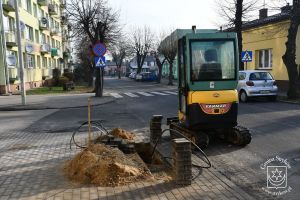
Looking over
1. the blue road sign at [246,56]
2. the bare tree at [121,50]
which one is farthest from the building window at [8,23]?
the blue road sign at [246,56]

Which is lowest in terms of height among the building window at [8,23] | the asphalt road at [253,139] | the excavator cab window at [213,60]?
the asphalt road at [253,139]

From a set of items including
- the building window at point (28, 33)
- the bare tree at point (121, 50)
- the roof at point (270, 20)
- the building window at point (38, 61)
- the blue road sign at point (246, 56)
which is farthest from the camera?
the building window at point (38, 61)

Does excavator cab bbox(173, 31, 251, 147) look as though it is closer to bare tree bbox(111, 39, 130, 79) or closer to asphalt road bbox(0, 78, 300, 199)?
asphalt road bbox(0, 78, 300, 199)

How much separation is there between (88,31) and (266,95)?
44.5ft

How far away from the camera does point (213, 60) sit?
7863 mm

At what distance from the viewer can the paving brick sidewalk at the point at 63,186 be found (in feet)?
16.6

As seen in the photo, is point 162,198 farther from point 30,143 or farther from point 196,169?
point 30,143

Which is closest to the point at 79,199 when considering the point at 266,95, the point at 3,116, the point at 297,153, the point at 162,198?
the point at 162,198

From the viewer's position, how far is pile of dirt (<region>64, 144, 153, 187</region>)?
5609 mm

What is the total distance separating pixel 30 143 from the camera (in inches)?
360

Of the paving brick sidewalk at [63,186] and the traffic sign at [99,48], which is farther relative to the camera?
the traffic sign at [99,48]

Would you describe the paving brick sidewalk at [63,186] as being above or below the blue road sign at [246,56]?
below

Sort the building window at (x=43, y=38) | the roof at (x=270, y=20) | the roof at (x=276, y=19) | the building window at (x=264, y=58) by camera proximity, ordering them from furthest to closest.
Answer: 1. the building window at (x=43, y=38)
2. the building window at (x=264, y=58)
3. the roof at (x=270, y=20)
4. the roof at (x=276, y=19)

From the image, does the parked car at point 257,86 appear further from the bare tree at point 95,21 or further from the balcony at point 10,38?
the balcony at point 10,38
